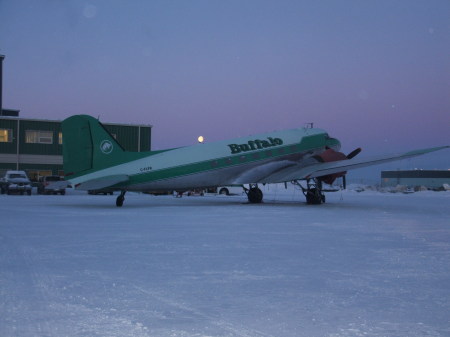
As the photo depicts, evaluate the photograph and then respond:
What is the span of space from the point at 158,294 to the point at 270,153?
23.1m

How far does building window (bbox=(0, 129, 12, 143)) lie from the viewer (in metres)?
57.5

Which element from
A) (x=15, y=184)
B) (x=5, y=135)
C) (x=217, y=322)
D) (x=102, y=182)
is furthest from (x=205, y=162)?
(x=5, y=135)

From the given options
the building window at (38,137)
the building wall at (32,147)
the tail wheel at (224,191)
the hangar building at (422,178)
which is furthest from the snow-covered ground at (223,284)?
the hangar building at (422,178)

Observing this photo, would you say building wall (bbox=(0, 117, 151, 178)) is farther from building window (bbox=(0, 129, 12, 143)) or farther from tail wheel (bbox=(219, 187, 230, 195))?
tail wheel (bbox=(219, 187, 230, 195))

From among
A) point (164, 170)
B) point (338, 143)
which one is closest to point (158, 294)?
point (164, 170)

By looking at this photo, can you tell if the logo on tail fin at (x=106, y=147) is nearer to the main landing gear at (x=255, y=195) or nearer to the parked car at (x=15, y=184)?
the main landing gear at (x=255, y=195)

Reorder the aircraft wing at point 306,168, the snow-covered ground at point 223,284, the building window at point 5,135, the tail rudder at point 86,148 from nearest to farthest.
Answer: the snow-covered ground at point 223,284 < the tail rudder at point 86,148 < the aircraft wing at point 306,168 < the building window at point 5,135

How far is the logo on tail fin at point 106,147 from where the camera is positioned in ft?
80.1

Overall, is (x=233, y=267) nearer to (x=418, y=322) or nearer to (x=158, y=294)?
(x=158, y=294)

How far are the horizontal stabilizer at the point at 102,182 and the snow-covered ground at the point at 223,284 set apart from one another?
32.2 ft

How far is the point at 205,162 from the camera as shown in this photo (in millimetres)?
26156

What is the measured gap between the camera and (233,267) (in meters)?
8.22

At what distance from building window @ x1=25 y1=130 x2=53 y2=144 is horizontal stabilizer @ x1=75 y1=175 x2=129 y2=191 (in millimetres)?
39625

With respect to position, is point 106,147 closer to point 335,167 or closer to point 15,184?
point 335,167
